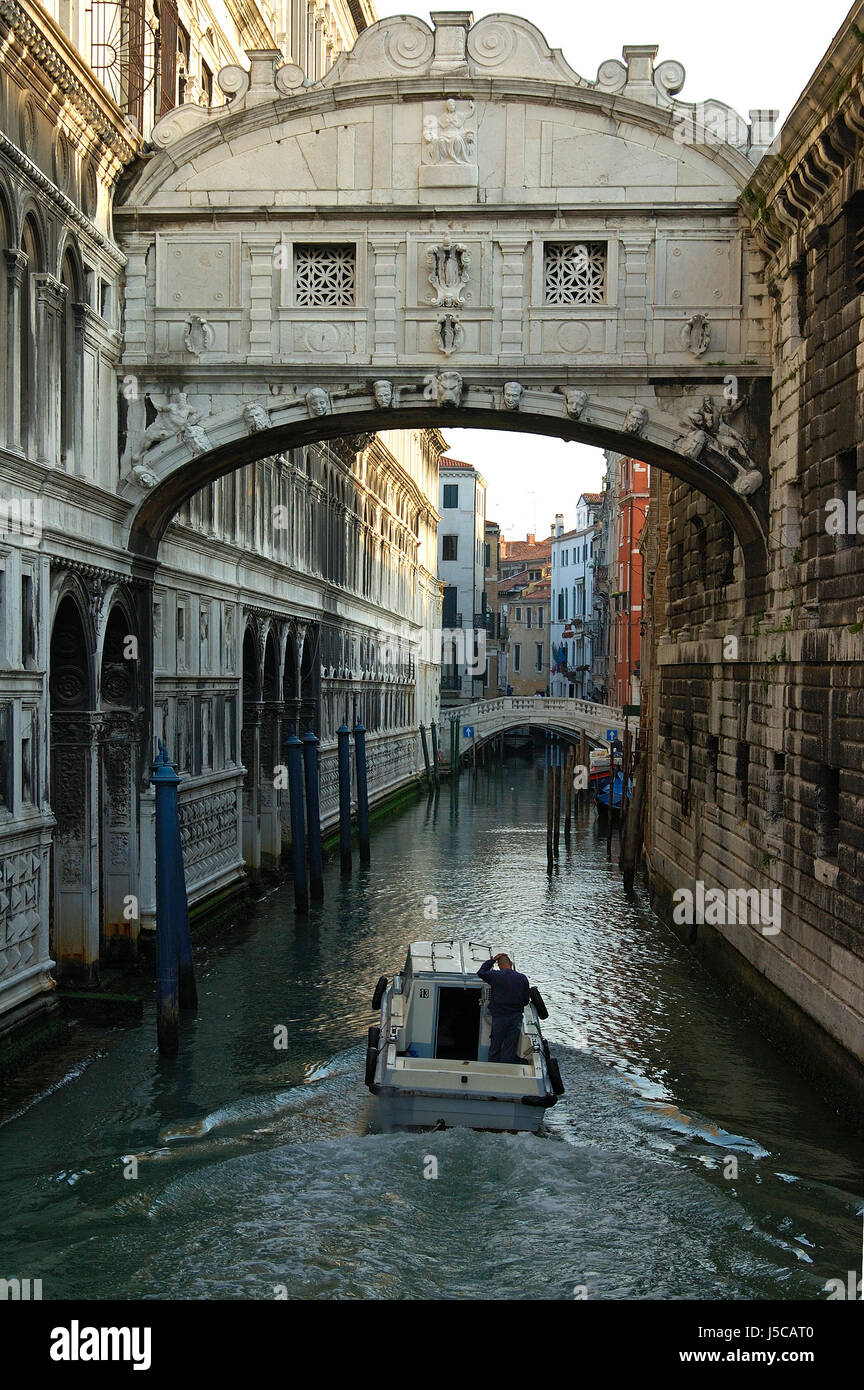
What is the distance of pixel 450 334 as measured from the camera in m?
13.8

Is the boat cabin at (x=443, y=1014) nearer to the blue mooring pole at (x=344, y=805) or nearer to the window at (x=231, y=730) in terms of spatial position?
the window at (x=231, y=730)

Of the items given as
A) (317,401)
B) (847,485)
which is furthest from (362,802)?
(847,485)

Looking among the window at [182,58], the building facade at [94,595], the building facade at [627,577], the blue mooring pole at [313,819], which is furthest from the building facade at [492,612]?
the window at [182,58]

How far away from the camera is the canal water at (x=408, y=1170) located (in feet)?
25.9

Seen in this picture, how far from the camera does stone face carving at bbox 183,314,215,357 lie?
13.8 meters

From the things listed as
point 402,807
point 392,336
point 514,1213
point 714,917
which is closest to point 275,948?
point 714,917

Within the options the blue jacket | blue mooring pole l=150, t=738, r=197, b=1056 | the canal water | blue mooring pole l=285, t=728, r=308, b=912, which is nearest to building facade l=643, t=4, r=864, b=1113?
the canal water

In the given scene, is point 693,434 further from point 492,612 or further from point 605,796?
point 492,612

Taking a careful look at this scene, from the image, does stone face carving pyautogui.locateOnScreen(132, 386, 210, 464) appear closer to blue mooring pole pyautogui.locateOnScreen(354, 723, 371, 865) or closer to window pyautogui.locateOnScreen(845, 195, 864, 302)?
window pyautogui.locateOnScreen(845, 195, 864, 302)

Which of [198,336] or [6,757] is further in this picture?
[198,336]

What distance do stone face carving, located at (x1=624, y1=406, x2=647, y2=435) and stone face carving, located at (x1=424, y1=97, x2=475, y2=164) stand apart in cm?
276

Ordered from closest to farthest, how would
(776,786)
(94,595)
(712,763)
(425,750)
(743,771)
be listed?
(776,786)
(94,595)
(743,771)
(712,763)
(425,750)

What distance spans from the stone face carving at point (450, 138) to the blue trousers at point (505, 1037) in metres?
7.91

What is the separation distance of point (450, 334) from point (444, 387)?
1.67 feet
